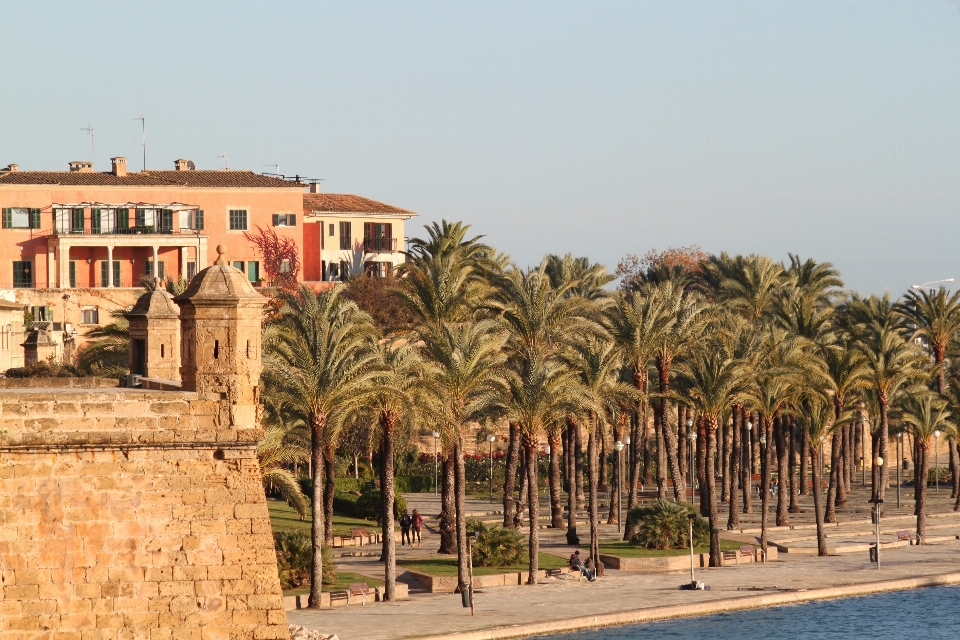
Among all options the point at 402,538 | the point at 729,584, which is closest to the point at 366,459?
the point at 402,538

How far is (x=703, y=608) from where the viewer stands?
130ft

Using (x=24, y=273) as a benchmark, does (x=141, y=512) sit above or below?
below

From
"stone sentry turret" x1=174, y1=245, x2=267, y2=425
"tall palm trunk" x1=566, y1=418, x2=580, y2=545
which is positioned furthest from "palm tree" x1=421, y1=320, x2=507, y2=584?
"stone sentry turret" x1=174, y1=245, x2=267, y2=425

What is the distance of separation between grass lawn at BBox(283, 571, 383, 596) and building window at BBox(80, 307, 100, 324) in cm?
3365

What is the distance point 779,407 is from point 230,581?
3523cm

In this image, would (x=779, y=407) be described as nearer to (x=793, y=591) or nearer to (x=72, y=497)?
(x=793, y=591)

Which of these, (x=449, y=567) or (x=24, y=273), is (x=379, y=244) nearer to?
(x=24, y=273)

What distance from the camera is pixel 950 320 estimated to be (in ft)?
210

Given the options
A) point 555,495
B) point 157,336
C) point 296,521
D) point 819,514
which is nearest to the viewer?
point 157,336

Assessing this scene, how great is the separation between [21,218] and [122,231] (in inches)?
189

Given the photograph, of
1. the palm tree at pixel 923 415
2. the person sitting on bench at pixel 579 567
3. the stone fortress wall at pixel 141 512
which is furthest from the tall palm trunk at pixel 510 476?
the stone fortress wall at pixel 141 512

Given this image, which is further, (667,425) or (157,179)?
(157,179)

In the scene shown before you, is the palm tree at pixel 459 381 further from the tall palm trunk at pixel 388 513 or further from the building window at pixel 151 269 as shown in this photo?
the building window at pixel 151 269

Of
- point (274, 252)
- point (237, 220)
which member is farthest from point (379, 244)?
point (237, 220)
